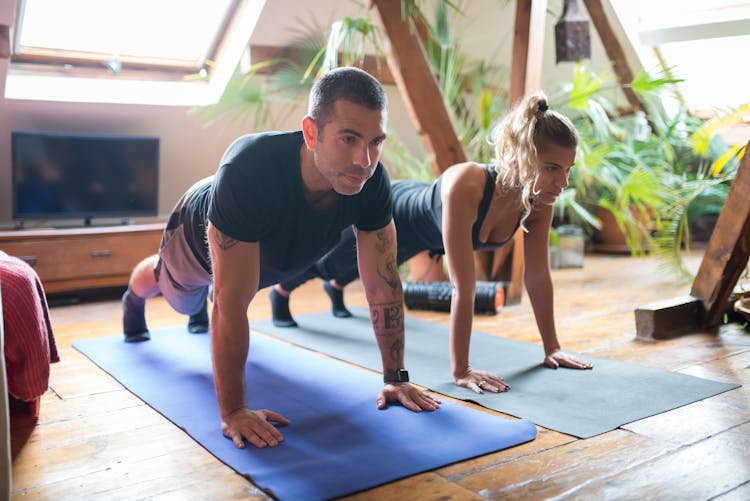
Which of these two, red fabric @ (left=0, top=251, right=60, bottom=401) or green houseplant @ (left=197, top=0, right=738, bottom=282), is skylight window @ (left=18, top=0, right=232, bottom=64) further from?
red fabric @ (left=0, top=251, right=60, bottom=401)

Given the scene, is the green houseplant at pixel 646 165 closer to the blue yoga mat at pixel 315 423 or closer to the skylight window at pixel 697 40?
the skylight window at pixel 697 40

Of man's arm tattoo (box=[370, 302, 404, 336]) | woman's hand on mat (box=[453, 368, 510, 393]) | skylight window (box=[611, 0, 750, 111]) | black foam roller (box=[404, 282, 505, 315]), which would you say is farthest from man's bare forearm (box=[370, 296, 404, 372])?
skylight window (box=[611, 0, 750, 111])

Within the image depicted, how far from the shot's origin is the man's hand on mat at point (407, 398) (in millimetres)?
1761

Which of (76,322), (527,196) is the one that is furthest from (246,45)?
(527,196)

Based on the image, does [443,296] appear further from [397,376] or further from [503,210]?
[397,376]

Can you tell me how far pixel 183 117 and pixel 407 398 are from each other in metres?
2.97

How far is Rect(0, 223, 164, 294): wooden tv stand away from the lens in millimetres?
3514

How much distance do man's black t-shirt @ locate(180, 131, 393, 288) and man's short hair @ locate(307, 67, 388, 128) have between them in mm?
168

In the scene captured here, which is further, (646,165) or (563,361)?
(646,165)

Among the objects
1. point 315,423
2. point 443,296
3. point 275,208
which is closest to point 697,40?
point 443,296

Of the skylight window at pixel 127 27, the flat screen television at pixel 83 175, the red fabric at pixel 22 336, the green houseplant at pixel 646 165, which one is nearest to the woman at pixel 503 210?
the red fabric at pixel 22 336

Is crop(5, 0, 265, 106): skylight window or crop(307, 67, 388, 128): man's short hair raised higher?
crop(5, 0, 265, 106): skylight window

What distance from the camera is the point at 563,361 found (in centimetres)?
218

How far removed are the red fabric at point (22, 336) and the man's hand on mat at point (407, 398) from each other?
85cm
